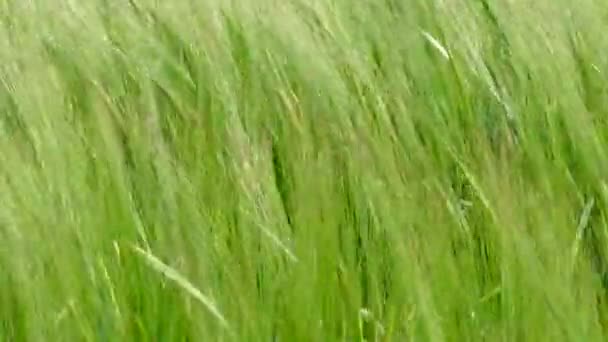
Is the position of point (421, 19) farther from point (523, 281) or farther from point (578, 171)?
point (523, 281)

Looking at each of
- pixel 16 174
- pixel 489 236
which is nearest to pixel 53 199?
pixel 16 174

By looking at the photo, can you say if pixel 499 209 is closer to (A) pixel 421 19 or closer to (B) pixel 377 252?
(B) pixel 377 252

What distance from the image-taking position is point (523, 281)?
0.78 m

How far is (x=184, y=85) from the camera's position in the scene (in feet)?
3.80

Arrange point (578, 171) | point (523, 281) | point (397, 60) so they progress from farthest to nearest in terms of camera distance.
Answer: point (397, 60), point (578, 171), point (523, 281)

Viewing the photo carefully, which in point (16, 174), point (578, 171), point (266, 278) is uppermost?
point (16, 174)

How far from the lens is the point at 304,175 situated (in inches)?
33.7

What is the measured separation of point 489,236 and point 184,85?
15.4 inches

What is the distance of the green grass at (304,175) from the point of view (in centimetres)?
78

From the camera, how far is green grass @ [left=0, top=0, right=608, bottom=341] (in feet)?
2.57

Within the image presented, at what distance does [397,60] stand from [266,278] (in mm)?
387

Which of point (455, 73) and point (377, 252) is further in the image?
point (455, 73)

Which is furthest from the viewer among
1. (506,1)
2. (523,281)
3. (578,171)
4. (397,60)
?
(506,1)

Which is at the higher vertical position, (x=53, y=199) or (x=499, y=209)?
(x=53, y=199)
